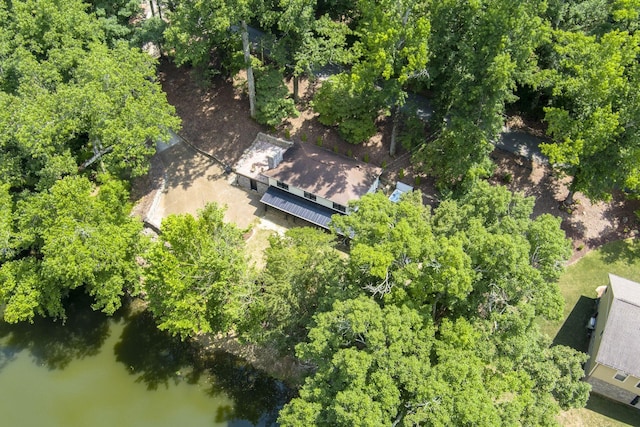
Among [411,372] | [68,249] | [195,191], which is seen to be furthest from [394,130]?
Answer: [68,249]

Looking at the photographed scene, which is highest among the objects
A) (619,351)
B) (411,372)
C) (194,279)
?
(619,351)

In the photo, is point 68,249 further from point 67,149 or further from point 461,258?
point 461,258

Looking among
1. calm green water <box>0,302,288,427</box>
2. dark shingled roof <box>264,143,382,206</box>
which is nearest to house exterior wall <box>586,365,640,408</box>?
calm green water <box>0,302,288,427</box>

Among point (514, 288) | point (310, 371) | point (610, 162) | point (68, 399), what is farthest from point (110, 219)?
point (610, 162)

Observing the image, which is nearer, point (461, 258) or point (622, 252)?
point (461, 258)

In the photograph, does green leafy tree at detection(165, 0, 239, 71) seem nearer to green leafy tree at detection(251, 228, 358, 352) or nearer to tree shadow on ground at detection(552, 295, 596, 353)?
green leafy tree at detection(251, 228, 358, 352)

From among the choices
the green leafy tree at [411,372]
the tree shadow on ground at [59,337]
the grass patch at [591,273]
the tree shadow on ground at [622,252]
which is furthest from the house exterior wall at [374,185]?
the tree shadow on ground at [59,337]
